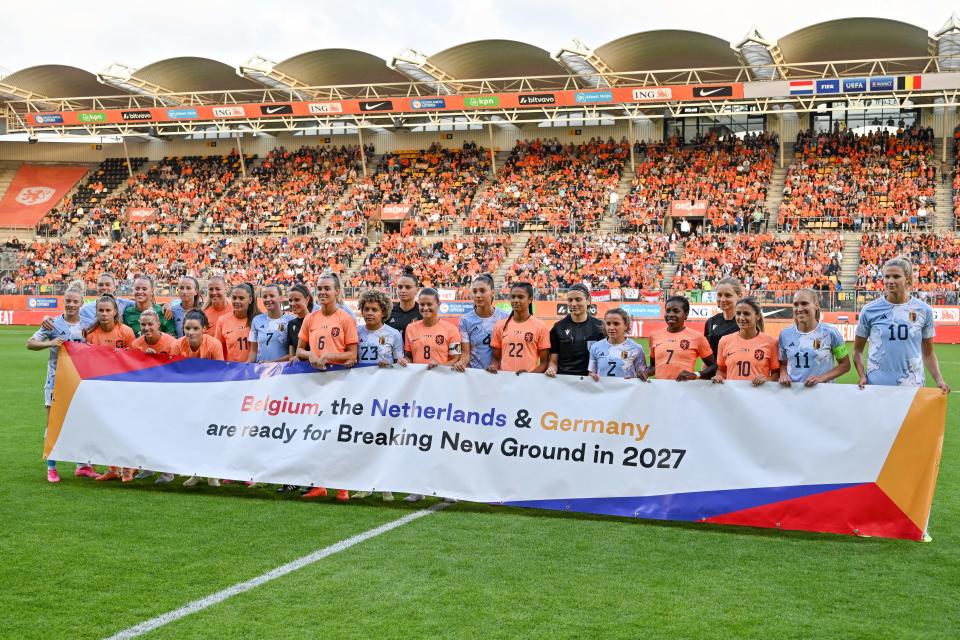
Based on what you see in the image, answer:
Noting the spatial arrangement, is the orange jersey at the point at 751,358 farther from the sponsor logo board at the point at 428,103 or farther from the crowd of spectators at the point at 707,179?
the sponsor logo board at the point at 428,103

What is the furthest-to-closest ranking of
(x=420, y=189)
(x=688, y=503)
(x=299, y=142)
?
(x=299, y=142)
(x=420, y=189)
(x=688, y=503)

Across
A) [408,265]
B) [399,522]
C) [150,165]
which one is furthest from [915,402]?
[150,165]

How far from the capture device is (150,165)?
53031 millimetres

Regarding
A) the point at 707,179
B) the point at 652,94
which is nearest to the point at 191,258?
the point at 652,94

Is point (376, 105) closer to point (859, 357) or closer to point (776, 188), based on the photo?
point (776, 188)

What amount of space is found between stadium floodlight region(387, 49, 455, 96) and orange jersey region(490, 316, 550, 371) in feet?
111

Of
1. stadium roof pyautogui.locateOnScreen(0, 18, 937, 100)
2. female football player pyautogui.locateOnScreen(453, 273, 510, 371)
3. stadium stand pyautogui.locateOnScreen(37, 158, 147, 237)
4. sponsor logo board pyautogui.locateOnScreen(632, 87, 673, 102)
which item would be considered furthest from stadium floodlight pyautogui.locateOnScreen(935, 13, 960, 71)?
stadium stand pyautogui.locateOnScreen(37, 158, 147, 237)

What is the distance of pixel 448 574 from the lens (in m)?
5.80

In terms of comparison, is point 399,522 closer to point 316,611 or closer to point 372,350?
point 372,350

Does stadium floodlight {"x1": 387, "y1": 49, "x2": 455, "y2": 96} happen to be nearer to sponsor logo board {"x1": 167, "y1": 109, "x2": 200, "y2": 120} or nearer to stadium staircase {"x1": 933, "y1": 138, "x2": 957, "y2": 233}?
sponsor logo board {"x1": 167, "y1": 109, "x2": 200, "y2": 120}

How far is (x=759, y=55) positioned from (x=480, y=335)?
33.7 meters

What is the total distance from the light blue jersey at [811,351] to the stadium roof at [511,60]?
105 feet

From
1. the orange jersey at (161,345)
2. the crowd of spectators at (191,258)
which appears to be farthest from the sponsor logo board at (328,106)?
the orange jersey at (161,345)

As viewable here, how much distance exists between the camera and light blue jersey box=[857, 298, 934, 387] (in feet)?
24.3
